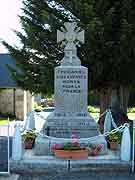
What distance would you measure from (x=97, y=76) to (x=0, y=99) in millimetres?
15016

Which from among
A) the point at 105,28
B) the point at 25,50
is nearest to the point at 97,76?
the point at 105,28

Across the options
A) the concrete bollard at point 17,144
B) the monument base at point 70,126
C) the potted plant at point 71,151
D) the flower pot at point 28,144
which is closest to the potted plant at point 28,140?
the flower pot at point 28,144

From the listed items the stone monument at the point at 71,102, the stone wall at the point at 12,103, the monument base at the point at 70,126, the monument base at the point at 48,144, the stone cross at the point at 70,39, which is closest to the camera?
the monument base at the point at 48,144

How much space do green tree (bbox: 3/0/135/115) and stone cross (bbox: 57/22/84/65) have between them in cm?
391

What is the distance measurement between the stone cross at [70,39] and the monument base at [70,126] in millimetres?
1697

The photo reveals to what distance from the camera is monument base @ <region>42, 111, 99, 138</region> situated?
12172 millimetres

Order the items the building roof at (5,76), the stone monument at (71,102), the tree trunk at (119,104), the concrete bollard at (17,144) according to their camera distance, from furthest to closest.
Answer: the building roof at (5,76)
the tree trunk at (119,104)
the stone monument at (71,102)
the concrete bollard at (17,144)

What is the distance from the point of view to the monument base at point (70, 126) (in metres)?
12.2

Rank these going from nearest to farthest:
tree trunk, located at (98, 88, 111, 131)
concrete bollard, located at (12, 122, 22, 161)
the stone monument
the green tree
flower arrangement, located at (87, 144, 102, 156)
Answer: concrete bollard, located at (12, 122, 22, 161)
flower arrangement, located at (87, 144, 102, 156)
the stone monument
the green tree
tree trunk, located at (98, 88, 111, 131)

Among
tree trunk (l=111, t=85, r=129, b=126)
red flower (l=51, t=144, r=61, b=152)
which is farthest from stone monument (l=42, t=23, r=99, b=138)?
tree trunk (l=111, t=85, r=129, b=126)

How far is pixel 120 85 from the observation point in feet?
66.2

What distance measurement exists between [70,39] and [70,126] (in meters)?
2.79

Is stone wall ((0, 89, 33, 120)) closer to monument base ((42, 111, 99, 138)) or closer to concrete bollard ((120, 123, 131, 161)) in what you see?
monument base ((42, 111, 99, 138))

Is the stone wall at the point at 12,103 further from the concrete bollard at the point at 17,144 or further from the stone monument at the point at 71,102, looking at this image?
the concrete bollard at the point at 17,144
